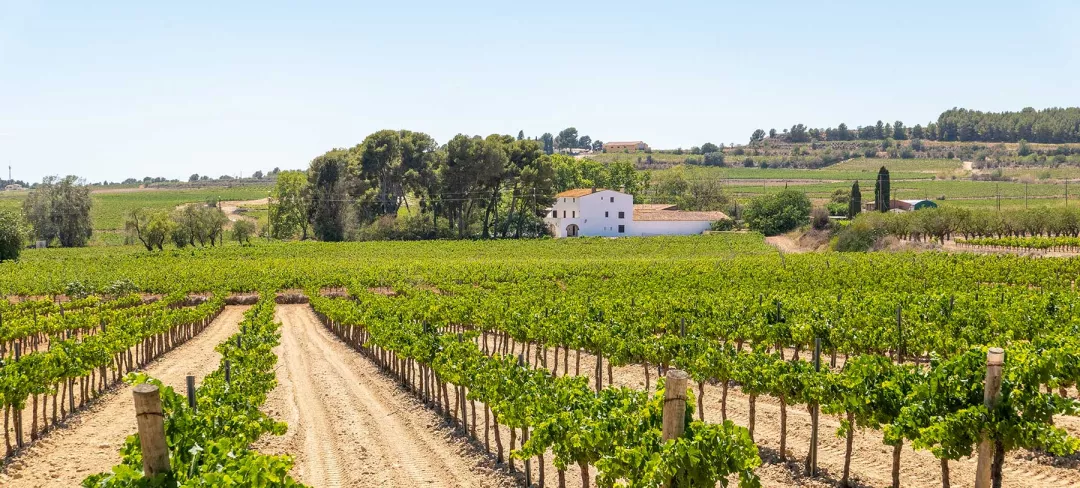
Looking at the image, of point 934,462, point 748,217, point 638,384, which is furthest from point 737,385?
point 748,217

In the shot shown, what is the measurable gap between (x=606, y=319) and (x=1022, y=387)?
51.2 feet

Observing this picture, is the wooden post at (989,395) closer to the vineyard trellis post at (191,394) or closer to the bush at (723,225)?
the vineyard trellis post at (191,394)

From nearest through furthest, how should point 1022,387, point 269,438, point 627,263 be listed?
point 1022,387 → point 269,438 → point 627,263

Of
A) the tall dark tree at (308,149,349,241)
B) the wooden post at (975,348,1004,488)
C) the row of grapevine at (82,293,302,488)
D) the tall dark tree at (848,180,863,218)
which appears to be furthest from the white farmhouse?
the wooden post at (975,348,1004,488)

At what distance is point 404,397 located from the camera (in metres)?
21.8

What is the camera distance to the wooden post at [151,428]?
240 inches

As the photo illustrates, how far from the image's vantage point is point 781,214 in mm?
86562

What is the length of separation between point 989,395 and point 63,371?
711 inches

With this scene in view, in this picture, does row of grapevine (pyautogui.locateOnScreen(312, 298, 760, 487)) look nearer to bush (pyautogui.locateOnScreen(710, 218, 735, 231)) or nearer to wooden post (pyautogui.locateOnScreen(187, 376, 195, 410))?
wooden post (pyautogui.locateOnScreen(187, 376, 195, 410))

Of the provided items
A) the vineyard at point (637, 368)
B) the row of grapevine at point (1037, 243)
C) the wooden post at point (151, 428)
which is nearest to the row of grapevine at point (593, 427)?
the vineyard at point (637, 368)

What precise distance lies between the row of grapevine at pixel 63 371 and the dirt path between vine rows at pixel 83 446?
1.23 feet

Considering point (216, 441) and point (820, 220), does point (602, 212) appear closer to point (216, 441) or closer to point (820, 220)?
point (820, 220)

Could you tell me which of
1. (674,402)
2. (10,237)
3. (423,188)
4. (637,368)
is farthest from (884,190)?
(674,402)

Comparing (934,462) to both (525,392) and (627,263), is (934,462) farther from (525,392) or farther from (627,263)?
(627,263)
